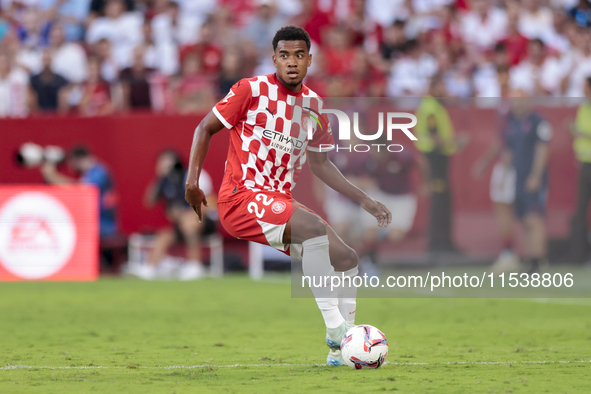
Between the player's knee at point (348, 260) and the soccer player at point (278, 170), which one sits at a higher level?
the soccer player at point (278, 170)

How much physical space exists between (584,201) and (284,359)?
6402 mm

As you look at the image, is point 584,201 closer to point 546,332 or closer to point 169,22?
point 546,332

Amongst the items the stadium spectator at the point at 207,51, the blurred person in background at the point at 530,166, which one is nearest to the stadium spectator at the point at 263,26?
the stadium spectator at the point at 207,51

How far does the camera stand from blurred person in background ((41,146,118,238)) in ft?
43.4

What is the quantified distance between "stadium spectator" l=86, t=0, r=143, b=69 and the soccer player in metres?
8.93

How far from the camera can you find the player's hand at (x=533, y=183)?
1073cm

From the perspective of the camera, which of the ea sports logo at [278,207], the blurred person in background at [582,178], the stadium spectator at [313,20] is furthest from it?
the stadium spectator at [313,20]

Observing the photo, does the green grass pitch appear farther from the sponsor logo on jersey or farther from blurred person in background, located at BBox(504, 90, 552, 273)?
the sponsor logo on jersey

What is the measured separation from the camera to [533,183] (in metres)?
10.8

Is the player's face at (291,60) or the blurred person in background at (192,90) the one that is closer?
the player's face at (291,60)

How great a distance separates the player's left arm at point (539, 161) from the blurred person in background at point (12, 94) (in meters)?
7.83

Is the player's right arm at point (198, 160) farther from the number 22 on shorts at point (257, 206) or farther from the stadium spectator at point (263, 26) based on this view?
the stadium spectator at point (263, 26)

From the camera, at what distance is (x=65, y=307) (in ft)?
31.2

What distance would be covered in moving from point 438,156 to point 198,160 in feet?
19.0
